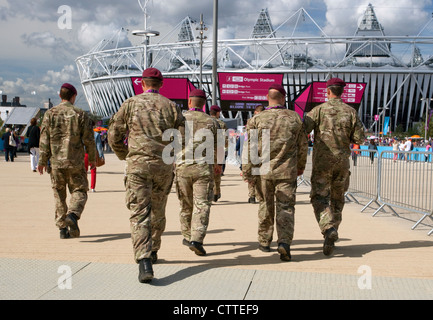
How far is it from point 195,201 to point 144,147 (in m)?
1.21

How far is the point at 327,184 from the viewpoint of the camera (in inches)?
239

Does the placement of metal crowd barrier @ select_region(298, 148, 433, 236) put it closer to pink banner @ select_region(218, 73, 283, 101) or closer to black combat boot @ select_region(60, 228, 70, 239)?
black combat boot @ select_region(60, 228, 70, 239)

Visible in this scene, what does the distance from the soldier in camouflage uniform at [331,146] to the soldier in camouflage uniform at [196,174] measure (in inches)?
48.4

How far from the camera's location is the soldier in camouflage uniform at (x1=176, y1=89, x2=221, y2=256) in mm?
5590

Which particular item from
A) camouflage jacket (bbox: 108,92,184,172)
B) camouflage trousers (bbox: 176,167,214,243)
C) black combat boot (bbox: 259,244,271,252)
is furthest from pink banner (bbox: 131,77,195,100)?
camouflage jacket (bbox: 108,92,184,172)

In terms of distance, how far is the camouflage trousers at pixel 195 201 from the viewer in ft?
18.2

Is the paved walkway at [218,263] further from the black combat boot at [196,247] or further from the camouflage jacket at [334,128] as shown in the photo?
the camouflage jacket at [334,128]

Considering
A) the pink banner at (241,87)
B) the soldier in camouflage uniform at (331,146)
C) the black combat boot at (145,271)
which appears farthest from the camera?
the pink banner at (241,87)

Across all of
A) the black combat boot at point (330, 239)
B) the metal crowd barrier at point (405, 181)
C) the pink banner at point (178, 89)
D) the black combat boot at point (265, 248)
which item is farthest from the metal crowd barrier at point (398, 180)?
the pink banner at point (178, 89)

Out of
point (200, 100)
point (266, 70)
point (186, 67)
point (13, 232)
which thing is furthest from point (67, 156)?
point (186, 67)

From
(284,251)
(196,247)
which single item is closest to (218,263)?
(196,247)

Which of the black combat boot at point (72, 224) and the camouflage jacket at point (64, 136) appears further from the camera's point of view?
the camouflage jacket at point (64, 136)
